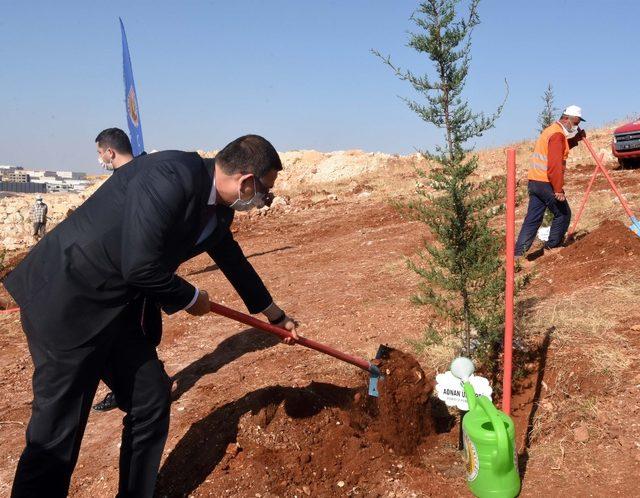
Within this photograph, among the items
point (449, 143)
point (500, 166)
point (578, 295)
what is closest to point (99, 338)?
point (449, 143)

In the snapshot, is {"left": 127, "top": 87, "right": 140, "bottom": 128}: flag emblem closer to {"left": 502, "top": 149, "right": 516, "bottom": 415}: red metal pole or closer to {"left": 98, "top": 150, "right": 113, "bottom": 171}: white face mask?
{"left": 98, "top": 150, "right": 113, "bottom": 171}: white face mask

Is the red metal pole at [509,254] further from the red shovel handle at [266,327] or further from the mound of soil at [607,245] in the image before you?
the mound of soil at [607,245]

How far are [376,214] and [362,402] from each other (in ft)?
31.9

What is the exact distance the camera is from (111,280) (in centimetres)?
244

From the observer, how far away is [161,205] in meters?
2.32

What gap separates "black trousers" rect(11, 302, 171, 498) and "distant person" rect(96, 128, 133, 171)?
8.26 feet

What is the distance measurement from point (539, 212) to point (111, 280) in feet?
19.0

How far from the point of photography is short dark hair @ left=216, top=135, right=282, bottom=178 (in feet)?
8.29

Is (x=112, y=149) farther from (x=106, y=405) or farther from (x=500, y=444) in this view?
(x=500, y=444)

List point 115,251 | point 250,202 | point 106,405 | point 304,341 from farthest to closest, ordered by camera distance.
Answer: point 106,405, point 304,341, point 250,202, point 115,251

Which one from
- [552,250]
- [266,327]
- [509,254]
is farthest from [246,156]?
[552,250]

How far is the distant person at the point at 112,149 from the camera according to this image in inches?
191

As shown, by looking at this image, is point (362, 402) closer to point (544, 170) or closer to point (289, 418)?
point (289, 418)

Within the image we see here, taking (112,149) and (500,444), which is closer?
(500,444)
